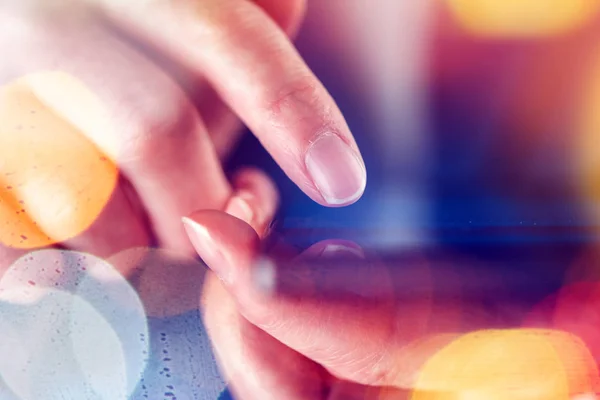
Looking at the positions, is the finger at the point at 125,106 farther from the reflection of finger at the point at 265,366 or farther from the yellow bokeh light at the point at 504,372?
the yellow bokeh light at the point at 504,372

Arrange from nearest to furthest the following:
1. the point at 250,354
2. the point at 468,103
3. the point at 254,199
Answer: the point at 250,354, the point at 254,199, the point at 468,103

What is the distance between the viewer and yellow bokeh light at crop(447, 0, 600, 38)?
24.4 inches

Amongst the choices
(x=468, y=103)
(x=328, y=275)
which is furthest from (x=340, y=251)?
(x=468, y=103)

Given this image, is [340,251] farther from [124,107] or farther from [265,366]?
[124,107]

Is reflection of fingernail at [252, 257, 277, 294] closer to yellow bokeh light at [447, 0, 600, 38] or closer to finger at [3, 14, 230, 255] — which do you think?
finger at [3, 14, 230, 255]

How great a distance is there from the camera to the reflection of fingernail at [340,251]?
45cm

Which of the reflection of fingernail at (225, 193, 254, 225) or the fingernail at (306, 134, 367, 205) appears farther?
the reflection of fingernail at (225, 193, 254, 225)

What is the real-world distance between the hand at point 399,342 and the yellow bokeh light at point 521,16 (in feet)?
1.00

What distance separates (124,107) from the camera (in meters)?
0.44

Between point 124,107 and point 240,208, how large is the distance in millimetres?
135

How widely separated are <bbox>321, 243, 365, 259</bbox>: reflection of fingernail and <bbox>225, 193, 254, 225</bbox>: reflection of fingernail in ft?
0.25

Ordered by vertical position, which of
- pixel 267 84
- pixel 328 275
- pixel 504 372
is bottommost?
pixel 504 372

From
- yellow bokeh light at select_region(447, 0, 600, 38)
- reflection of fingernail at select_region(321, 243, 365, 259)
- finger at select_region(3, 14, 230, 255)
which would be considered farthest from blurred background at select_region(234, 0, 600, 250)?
finger at select_region(3, 14, 230, 255)

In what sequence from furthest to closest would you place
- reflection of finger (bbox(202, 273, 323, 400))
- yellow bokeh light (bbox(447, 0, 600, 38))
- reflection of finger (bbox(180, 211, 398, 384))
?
1. yellow bokeh light (bbox(447, 0, 600, 38))
2. reflection of finger (bbox(202, 273, 323, 400))
3. reflection of finger (bbox(180, 211, 398, 384))
